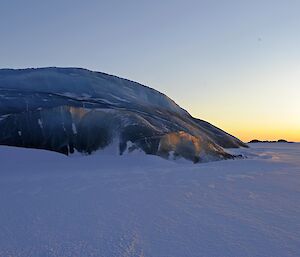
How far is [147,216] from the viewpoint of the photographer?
4.96 metres

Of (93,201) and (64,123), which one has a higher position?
(64,123)

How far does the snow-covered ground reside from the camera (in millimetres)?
3598

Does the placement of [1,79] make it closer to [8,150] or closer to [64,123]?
[64,123]

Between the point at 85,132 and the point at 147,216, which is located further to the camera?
the point at 85,132

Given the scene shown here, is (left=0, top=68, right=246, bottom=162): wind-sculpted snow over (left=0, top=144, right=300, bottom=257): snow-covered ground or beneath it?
over

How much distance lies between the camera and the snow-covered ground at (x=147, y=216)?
142 inches

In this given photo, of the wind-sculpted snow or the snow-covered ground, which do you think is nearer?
the snow-covered ground

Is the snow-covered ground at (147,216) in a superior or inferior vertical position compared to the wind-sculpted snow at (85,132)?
inferior

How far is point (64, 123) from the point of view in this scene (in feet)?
52.8

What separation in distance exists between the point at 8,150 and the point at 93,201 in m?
7.97

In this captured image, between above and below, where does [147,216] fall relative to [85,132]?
below

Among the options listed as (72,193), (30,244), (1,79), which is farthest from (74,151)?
(1,79)

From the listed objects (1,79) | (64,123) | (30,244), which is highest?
(1,79)

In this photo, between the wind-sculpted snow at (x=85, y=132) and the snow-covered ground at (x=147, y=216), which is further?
the wind-sculpted snow at (x=85, y=132)
